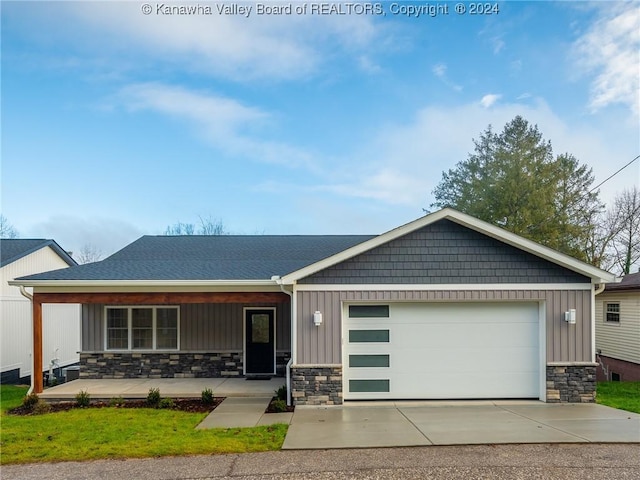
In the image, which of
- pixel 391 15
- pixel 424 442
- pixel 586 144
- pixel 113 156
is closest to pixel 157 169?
pixel 113 156

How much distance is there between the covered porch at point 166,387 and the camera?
905 centimetres

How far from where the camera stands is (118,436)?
625cm

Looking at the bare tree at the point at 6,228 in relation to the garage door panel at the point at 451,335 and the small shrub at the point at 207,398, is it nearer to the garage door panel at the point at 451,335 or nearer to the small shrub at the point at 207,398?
the small shrub at the point at 207,398

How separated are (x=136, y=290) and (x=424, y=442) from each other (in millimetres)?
6775

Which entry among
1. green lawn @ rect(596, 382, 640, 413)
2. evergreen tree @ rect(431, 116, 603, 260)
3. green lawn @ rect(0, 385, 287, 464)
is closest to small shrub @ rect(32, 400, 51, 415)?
green lawn @ rect(0, 385, 287, 464)

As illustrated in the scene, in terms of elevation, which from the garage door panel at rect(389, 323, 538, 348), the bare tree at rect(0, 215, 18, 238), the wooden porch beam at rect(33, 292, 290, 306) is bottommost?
the garage door panel at rect(389, 323, 538, 348)

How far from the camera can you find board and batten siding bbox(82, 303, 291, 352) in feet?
36.7

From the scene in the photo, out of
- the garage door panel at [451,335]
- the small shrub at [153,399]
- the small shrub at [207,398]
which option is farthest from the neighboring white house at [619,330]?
the small shrub at [153,399]

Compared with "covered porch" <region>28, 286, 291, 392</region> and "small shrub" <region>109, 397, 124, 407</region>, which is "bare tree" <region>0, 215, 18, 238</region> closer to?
"covered porch" <region>28, 286, 291, 392</region>

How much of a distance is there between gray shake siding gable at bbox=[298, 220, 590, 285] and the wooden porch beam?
1.36m

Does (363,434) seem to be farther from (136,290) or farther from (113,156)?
(113,156)

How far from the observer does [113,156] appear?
49.3 feet

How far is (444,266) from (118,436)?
6.33 metres

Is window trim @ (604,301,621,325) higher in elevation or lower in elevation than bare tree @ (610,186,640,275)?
lower
